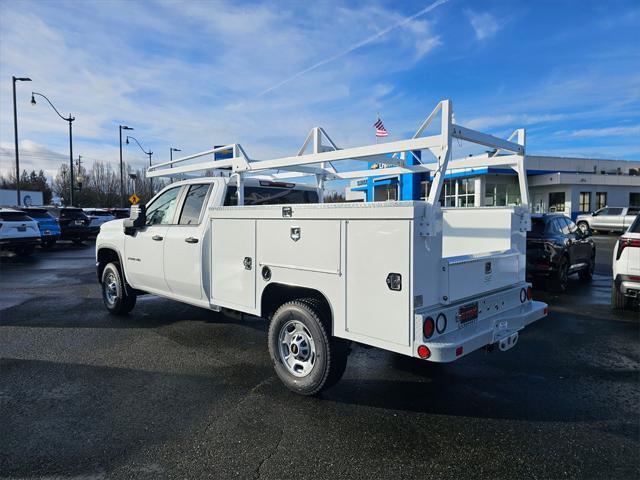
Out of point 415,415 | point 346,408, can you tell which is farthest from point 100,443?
point 415,415

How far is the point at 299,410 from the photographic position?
4.06 metres

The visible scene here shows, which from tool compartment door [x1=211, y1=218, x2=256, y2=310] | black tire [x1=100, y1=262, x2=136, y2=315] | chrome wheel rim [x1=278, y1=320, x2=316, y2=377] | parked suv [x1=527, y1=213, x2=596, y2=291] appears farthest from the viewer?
parked suv [x1=527, y1=213, x2=596, y2=291]

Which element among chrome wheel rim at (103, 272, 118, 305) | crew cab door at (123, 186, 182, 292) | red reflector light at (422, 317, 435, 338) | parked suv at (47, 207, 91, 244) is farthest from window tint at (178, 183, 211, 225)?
parked suv at (47, 207, 91, 244)

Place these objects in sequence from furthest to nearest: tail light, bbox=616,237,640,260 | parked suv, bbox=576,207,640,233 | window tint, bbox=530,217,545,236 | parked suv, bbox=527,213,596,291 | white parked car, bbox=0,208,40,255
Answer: parked suv, bbox=576,207,640,233
white parked car, bbox=0,208,40,255
window tint, bbox=530,217,545,236
parked suv, bbox=527,213,596,291
tail light, bbox=616,237,640,260

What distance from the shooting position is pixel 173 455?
11.0 feet

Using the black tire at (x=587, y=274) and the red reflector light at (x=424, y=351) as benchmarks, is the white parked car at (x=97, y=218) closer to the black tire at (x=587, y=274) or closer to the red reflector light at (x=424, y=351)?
the black tire at (x=587, y=274)

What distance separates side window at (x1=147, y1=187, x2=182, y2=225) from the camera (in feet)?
20.8

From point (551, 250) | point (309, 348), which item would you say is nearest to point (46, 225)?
point (551, 250)

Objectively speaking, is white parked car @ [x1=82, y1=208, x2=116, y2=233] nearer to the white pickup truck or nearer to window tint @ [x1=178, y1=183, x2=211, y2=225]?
window tint @ [x1=178, y1=183, x2=211, y2=225]

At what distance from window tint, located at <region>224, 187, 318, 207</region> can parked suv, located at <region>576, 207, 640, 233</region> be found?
85.2 ft

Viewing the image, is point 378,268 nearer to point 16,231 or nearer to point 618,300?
point 618,300

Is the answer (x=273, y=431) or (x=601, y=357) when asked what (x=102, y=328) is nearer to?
(x=273, y=431)

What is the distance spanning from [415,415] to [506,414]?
0.78m

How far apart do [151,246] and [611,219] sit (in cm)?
2972
